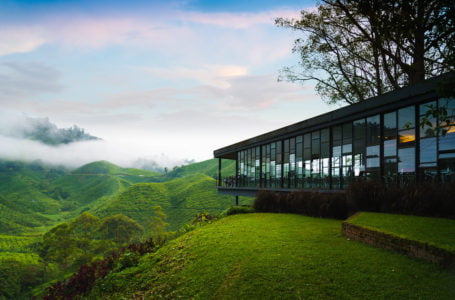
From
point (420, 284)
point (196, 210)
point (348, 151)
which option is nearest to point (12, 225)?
→ point (196, 210)

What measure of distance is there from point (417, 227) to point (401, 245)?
3.93 ft

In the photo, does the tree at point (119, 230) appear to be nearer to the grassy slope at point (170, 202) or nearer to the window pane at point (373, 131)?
the grassy slope at point (170, 202)

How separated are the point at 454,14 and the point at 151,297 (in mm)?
8166

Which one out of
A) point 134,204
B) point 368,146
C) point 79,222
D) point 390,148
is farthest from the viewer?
point 134,204

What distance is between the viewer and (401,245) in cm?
643

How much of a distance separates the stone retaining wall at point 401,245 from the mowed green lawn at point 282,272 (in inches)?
6.4

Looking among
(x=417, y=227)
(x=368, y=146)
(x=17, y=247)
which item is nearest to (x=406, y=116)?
(x=368, y=146)

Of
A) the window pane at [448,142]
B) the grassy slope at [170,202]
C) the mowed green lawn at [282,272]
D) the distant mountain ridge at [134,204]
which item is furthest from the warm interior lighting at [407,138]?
the grassy slope at [170,202]

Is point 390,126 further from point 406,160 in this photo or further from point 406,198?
point 406,198

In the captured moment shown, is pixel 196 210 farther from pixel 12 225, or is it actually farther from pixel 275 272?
pixel 275 272

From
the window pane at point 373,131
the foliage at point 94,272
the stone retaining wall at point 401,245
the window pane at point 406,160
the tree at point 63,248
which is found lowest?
the tree at point 63,248

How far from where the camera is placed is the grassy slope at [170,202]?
101000 millimetres

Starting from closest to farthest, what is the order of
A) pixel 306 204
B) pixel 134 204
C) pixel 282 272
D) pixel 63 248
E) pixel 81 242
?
pixel 282 272, pixel 306 204, pixel 63 248, pixel 81 242, pixel 134 204

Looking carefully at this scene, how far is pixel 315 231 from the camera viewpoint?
9.03 meters
